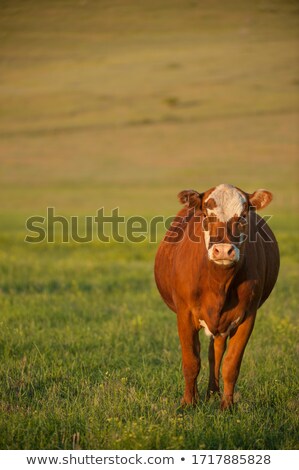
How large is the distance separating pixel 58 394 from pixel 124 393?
0.66 metres

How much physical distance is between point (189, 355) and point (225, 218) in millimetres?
1364

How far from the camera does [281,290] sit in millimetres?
14859

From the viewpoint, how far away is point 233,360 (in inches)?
285

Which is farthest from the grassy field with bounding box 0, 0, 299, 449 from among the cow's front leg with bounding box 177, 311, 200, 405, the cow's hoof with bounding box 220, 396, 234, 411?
the cow's front leg with bounding box 177, 311, 200, 405

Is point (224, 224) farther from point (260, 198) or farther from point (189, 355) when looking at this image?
point (189, 355)

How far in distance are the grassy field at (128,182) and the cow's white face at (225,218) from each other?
1.34 metres

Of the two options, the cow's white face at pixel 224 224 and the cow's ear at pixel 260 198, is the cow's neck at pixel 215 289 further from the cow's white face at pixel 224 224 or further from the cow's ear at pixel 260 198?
the cow's ear at pixel 260 198

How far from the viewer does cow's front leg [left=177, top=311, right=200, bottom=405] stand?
289 inches

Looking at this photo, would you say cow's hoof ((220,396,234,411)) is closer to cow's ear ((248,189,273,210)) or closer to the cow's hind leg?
the cow's hind leg

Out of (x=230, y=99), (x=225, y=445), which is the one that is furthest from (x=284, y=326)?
(x=230, y=99)

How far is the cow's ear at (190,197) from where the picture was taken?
717cm

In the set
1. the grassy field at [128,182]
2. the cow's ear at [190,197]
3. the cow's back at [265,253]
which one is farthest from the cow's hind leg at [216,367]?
the cow's ear at [190,197]

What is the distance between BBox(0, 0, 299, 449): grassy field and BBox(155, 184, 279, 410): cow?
0.40 m

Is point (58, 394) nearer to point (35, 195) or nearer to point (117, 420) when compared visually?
point (117, 420)
